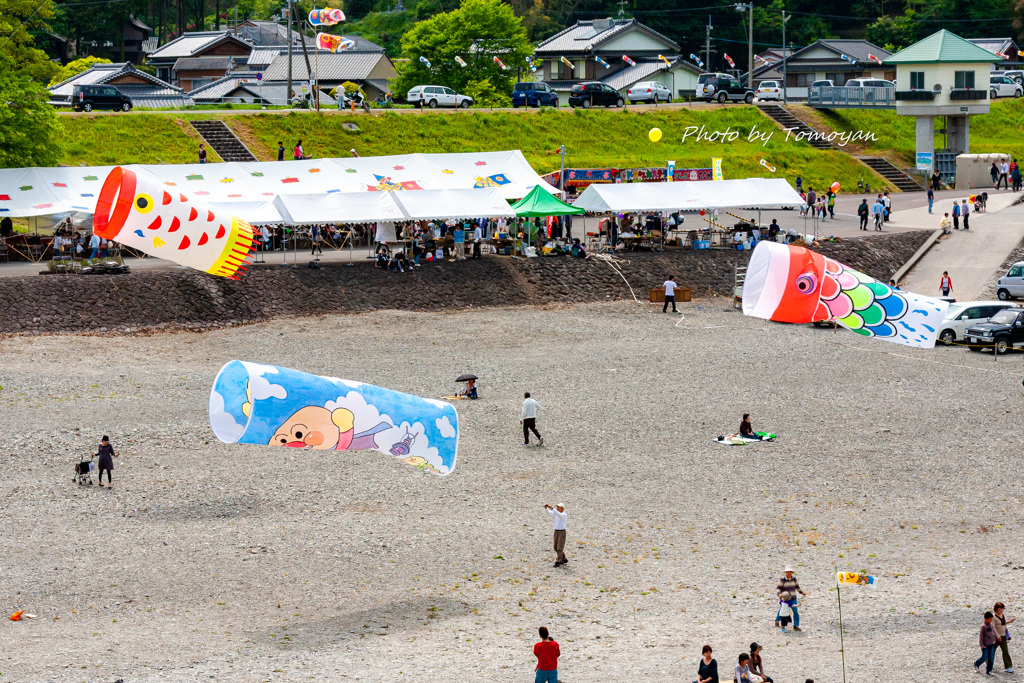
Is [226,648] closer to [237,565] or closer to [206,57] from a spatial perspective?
[237,565]

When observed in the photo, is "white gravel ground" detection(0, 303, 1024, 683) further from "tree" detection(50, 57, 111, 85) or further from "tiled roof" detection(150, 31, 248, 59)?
"tiled roof" detection(150, 31, 248, 59)

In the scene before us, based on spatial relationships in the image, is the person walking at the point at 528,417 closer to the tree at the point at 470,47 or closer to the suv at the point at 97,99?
the suv at the point at 97,99

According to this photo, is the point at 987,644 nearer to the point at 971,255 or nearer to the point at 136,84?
the point at 971,255

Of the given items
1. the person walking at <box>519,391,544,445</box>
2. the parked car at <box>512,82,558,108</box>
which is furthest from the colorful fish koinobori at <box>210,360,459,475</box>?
the parked car at <box>512,82,558,108</box>

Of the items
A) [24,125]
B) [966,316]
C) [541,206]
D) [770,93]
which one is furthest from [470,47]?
[966,316]

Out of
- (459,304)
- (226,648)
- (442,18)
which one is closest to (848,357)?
(459,304)

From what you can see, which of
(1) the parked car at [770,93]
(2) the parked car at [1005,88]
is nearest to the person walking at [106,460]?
(1) the parked car at [770,93]
